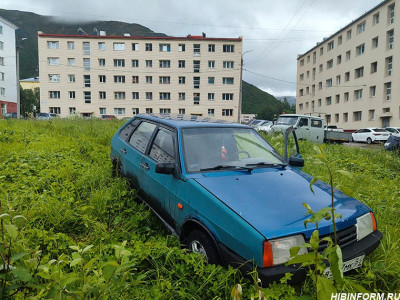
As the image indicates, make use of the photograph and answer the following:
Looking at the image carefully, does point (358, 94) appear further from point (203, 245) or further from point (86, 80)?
point (86, 80)

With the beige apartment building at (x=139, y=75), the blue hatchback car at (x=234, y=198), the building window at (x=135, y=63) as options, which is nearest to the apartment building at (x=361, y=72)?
the beige apartment building at (x=139, y=75)

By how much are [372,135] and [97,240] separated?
30826 millimetres

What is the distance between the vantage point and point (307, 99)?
190 ft

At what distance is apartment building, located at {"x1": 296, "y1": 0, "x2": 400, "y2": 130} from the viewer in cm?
3406

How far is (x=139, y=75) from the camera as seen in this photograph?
51031 millimetres

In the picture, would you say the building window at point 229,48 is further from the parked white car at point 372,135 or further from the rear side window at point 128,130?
the rear side window at point 128,130

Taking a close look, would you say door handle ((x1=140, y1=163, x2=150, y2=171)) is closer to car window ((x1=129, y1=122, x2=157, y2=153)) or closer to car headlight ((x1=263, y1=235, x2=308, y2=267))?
car window ((x1=129, y1=122, x2=157, y2=153))

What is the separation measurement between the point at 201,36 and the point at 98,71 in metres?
20.8

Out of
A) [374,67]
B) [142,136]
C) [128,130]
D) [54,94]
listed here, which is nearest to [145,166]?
[142,136]

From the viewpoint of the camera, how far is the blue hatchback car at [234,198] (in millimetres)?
2143

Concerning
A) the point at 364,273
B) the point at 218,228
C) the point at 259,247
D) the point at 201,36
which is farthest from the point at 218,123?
the point at 201,36

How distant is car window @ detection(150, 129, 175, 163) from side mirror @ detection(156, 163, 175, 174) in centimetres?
23

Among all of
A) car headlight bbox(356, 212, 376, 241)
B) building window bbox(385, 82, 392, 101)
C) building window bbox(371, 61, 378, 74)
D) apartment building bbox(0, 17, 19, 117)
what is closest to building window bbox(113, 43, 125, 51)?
apartment building bbox(0, 17, 19, 117)

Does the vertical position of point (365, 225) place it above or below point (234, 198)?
below
